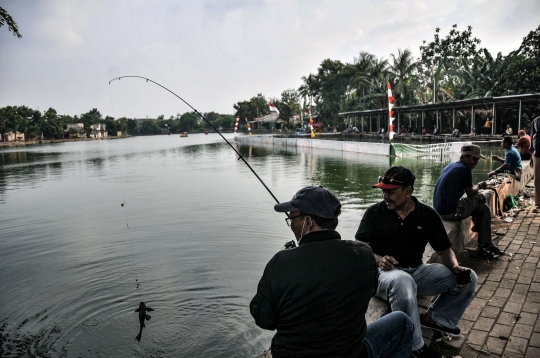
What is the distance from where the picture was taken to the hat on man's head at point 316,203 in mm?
1723

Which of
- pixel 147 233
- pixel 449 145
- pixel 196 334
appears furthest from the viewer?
pixel 449 145

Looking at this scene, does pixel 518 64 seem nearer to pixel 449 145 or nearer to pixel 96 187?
pixel 449 145

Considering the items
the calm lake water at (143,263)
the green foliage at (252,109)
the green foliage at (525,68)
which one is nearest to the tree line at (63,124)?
the green foliage at (252,109)

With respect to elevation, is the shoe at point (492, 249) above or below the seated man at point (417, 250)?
below

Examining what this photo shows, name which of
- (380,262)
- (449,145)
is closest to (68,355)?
(380,262)

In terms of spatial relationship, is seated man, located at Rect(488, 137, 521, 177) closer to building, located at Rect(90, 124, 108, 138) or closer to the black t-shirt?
the black t-shirt

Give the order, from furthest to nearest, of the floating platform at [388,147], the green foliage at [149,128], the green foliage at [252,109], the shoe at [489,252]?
the green foliage at [149,128]
the green foliage at [252,109]
the floating platform at [388,147]
the shoe at [489,252]

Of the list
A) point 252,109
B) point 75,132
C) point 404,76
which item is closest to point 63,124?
point 75,132

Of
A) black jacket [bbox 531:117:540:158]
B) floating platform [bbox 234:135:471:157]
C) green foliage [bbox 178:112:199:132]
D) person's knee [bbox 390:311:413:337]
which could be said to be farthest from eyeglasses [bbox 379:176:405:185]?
green foliage [bbox 178:112:199:132]

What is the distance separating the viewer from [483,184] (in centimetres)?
509

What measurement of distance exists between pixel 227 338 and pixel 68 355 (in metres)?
1.60

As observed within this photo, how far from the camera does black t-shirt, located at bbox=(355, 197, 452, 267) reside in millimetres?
2688

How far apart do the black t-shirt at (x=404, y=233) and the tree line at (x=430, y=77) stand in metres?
29.5

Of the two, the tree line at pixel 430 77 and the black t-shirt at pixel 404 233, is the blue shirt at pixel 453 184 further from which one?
the tree line at pixel 430 77
